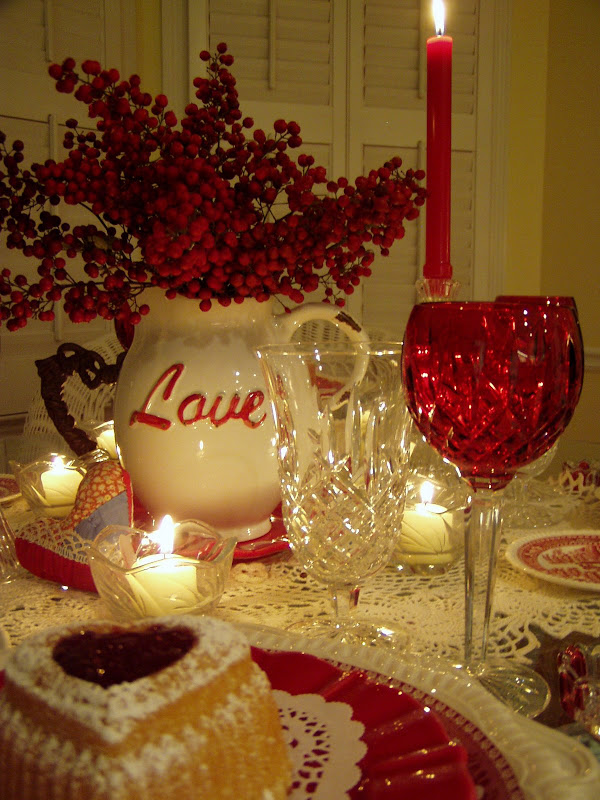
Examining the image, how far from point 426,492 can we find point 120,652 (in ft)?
1.72

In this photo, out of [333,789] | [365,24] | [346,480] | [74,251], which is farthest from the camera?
[365,24]

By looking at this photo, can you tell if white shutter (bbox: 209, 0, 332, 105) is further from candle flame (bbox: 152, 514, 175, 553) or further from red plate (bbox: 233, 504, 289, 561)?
candle flame (bbox: 152, 514, 175, 553)

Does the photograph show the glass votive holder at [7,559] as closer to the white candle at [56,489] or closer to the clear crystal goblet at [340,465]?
the white candle at [56,489]

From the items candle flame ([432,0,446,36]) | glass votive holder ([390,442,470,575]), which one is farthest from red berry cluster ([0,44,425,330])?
glass votive holder ([390,442,470,575])

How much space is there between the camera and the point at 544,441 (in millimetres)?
540

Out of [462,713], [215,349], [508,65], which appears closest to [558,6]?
[508,65]

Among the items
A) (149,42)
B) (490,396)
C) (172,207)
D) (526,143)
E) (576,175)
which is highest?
(149,42)

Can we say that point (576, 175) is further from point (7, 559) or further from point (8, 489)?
point (7, 559)

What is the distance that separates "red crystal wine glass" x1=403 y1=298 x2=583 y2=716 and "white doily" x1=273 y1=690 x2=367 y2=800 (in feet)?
0.56

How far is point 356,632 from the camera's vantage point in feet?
2.07

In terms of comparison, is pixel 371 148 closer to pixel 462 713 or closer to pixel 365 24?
pixel 365 24

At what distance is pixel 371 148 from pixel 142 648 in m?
2.97

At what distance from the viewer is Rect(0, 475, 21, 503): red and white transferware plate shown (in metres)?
1.03

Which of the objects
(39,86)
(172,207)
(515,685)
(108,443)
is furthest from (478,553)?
(39,86)
